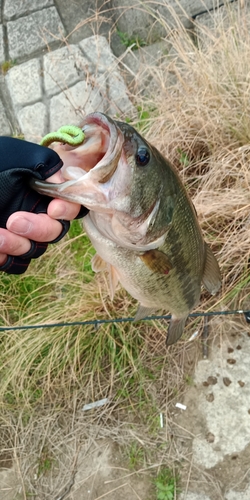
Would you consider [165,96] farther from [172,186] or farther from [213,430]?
[213,430]

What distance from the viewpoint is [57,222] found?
1270mm

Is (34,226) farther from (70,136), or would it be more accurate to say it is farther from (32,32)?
(32,32)

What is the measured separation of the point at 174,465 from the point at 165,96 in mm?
2390

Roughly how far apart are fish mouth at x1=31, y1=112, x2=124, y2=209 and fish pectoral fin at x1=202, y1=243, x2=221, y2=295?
0.66 meters

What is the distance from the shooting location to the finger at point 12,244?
4.01ft

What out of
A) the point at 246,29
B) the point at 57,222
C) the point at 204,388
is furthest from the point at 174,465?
the point at 246,29

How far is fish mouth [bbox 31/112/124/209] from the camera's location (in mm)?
1180

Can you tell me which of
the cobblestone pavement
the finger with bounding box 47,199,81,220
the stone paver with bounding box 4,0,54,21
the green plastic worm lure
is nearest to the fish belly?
the finger with bounding box 47,199,81,220

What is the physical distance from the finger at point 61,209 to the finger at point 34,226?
2 centimetres

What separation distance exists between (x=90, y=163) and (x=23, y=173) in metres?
0.19

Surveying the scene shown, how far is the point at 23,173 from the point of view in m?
1.21

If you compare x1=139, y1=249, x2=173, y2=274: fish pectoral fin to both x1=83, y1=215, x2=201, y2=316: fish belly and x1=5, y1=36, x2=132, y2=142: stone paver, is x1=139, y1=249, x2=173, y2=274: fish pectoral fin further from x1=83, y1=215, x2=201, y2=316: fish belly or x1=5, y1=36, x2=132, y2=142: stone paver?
x1=5, y1=36, x2=132, y2=142: stone paver

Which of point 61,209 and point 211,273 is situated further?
point 211,273

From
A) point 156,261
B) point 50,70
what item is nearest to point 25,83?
point 50,70
